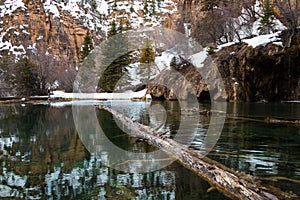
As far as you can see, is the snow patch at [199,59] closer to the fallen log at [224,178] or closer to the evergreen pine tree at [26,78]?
the evergreen pine tree at [26,78]

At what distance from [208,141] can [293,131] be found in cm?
417

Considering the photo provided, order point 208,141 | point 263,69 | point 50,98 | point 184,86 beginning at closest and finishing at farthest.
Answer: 1. point 208,141
2. point 263,69
3. point 184,86
4. point 50,98

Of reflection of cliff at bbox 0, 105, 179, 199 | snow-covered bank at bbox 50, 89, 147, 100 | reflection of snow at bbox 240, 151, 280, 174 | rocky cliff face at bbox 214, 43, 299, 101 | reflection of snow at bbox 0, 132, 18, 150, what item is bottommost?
reflection of cliff at bbox 0, 105, 179, 199

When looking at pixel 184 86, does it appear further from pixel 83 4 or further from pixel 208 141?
pixel 83 4

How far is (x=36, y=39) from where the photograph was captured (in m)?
90.1

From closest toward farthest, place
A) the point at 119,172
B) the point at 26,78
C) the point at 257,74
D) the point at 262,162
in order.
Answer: the point at 119,172, the point at 262,162, the point at 257,74, the point at 26,78

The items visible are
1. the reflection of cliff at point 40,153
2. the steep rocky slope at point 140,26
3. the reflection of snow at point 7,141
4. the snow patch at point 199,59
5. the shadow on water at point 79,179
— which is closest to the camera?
the shadow on water at point 79,179

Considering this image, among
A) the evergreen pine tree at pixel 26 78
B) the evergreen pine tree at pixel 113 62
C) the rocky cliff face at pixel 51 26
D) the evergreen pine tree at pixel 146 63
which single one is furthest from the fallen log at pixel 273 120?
the rocky cliff face at pixel 51 26

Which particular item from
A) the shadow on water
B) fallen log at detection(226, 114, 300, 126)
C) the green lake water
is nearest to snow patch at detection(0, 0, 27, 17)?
fallen log at detection(226, 114, 300, 126)

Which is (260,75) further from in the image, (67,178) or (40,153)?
(67,178)

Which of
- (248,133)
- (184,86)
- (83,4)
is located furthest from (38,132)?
(83,4)

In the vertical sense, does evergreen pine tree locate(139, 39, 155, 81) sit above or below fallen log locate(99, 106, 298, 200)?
above

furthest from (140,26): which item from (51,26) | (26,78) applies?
(26,78)

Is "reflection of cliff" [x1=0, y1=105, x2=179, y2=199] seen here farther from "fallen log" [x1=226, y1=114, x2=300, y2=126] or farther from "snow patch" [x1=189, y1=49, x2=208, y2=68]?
"snow patch" [x1=189, y1=49, x2=208, y2=68]
